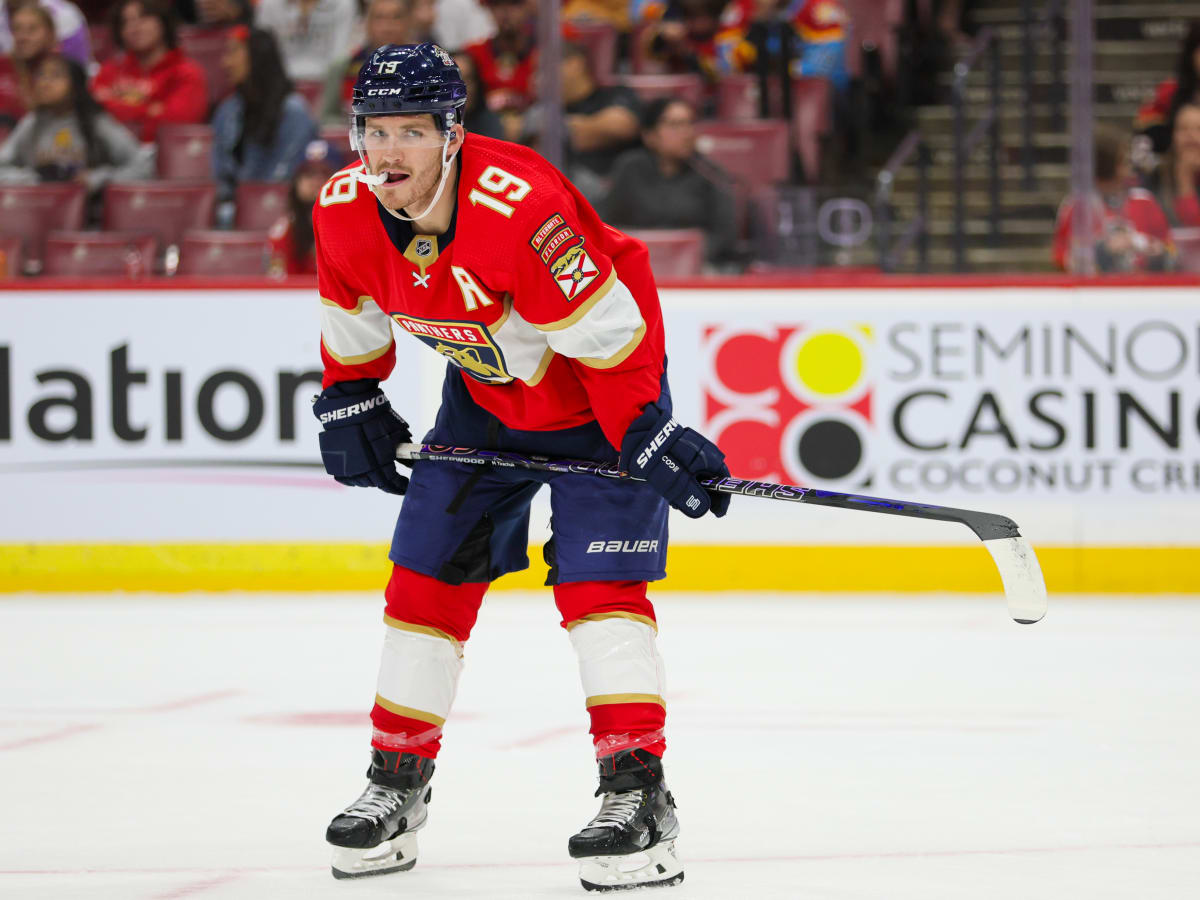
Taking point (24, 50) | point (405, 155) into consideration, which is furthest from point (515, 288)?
point (24, 50)

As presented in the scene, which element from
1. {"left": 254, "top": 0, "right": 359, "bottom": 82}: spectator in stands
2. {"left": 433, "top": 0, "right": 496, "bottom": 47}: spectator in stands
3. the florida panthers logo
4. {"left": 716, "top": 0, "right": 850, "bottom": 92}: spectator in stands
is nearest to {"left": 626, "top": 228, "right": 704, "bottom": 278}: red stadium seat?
{"left": 716, "top": 0, "right": 850, "bottom": 92}: spectator in stands

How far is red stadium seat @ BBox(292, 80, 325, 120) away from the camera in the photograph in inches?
250

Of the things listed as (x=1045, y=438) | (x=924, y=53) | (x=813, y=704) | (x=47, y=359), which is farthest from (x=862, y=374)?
(x=47, y=359)

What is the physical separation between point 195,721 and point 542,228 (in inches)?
72.7

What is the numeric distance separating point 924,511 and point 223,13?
4.93 meters

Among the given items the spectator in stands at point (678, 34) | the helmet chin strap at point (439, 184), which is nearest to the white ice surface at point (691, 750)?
the helmet chin strap at point (439, 184)

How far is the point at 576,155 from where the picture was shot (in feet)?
19.8

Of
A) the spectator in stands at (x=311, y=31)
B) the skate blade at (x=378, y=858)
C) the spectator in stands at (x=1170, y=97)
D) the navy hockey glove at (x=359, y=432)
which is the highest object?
the spectator in stands at (x=311, y=31)

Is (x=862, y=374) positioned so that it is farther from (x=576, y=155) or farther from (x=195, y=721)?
(x=195, y=721)

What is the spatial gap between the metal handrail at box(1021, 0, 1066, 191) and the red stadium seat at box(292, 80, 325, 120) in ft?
7.94

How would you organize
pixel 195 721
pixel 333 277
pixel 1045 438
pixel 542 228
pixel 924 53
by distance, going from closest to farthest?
1. pixel 542 228
2. pixel 333 277
3. pixel 195 721
4. pixel 1045 438
5. pixel 924 53

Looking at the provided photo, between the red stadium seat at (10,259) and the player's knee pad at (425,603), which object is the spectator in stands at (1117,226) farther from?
the player's knee pad at (425,603)

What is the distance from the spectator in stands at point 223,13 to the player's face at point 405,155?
4377mm

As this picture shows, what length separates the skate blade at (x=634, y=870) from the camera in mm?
2617
